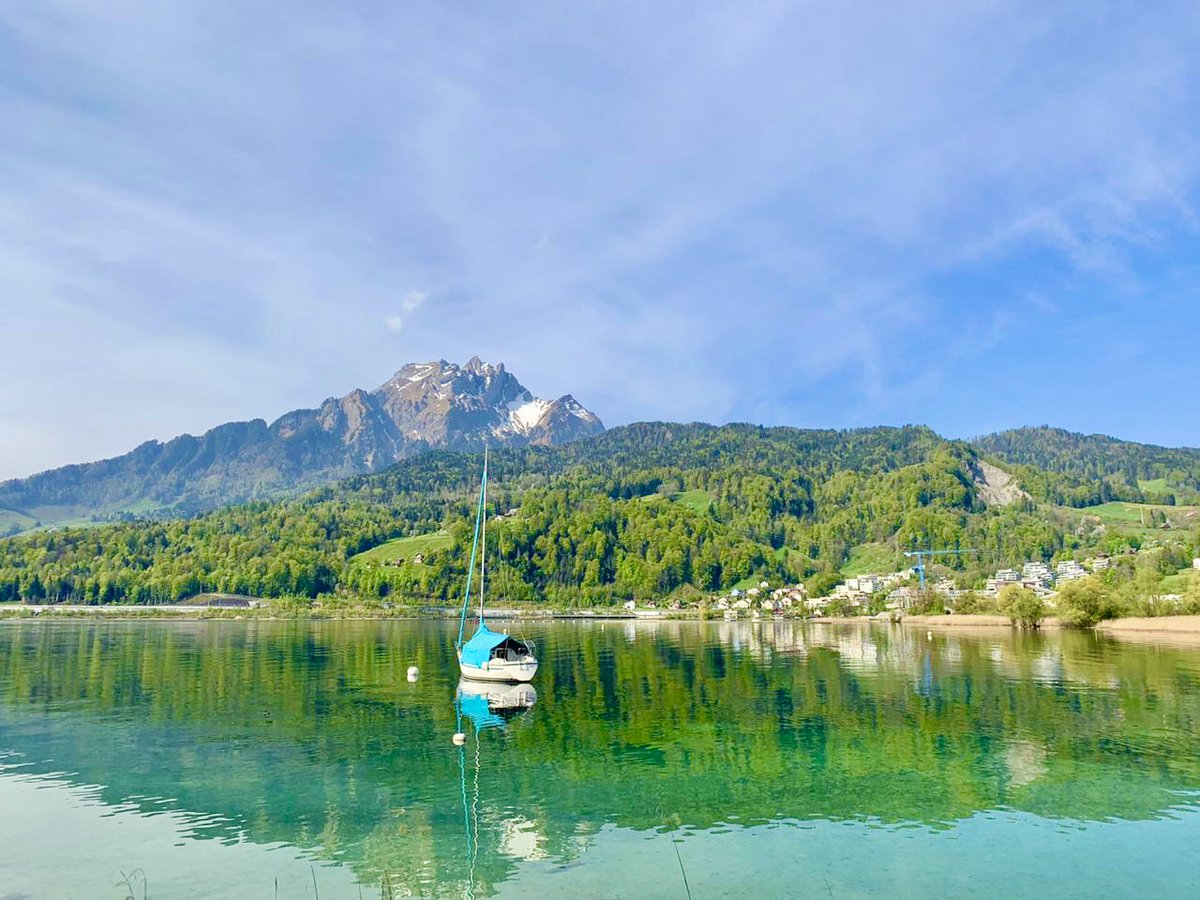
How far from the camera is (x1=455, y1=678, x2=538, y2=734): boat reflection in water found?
5309cm

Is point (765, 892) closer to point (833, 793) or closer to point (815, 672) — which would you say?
point (833, 793)

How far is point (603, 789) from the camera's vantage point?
1364 inches

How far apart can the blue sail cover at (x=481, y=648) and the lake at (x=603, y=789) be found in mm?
3232

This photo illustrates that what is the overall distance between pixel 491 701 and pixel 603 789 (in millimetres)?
28508

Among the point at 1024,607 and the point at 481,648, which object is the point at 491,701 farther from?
the point at 1024,607

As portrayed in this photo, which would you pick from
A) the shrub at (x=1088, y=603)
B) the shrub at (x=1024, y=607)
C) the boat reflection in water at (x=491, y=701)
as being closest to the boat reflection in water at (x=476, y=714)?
the boat reflection in water at (x=491, y=701)

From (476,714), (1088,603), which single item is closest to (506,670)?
(476,714)

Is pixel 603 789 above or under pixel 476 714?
above

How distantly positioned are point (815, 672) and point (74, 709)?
2747 inches

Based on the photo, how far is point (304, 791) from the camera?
1356 inches

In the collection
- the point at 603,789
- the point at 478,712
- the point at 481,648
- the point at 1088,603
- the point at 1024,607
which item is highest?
the point at 481,648

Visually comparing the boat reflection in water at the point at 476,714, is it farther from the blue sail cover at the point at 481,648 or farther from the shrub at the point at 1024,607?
the shrub at the point at 1024,607

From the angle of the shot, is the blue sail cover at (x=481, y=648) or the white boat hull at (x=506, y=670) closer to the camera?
the white boat hull at (x=506, y=670)

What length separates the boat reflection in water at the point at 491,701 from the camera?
53.1 metres
